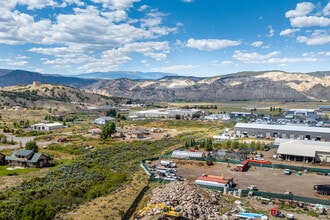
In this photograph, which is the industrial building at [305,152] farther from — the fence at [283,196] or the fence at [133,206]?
the fence at [133,206]

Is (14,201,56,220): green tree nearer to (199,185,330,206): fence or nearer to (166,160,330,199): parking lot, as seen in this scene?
(199,185,330,206): fence

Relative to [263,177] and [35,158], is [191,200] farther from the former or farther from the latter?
[35,158]

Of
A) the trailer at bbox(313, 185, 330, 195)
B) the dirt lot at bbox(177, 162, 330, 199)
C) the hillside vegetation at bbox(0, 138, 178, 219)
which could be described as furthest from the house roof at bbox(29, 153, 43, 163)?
the trailer at bbox(313, 185, 330, 195)

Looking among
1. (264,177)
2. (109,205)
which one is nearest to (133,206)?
(109,205)

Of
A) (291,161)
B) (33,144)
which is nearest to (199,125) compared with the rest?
(291,161)

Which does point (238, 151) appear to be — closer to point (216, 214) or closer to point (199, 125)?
point (216, 214)

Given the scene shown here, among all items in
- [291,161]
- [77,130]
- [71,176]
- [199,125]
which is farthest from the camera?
[199,125]

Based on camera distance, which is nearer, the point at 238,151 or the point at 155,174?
the point at 155,174
